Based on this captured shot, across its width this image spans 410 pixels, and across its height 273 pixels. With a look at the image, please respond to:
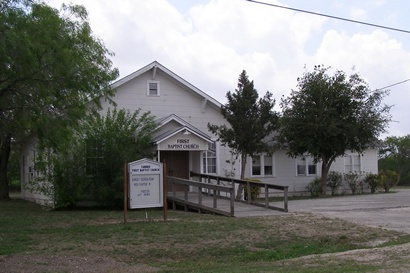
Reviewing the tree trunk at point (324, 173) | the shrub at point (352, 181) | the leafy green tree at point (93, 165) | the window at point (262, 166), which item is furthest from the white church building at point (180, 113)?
the shrub at point (352, 181)

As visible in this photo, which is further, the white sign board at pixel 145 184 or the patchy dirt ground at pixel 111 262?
the white sign board at pixel 145 184

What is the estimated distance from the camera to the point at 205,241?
43.5 ft

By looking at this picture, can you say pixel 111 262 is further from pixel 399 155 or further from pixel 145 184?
pixel 399 155

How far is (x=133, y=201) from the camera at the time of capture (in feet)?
53.6

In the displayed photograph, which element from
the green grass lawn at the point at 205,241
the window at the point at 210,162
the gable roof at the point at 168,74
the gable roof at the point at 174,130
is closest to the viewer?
the green grass lawn at the point at 205,241

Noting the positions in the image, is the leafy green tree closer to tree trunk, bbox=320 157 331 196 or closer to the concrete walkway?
the concrete walkway

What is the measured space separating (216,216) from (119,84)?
10.2 metres

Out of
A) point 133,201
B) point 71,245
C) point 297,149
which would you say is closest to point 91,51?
point 133,201

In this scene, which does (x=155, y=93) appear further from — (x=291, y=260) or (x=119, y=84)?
(x=291, y=260)

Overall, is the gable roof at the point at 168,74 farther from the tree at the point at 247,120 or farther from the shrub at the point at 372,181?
the shrub at the point at 372,181

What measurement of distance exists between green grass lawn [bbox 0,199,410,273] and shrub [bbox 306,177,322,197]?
49.0ft

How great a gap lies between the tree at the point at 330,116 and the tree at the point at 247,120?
185 inches

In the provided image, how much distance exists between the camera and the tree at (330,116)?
28562 mm

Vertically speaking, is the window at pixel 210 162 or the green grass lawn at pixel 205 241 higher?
the window at pixel 210 162
